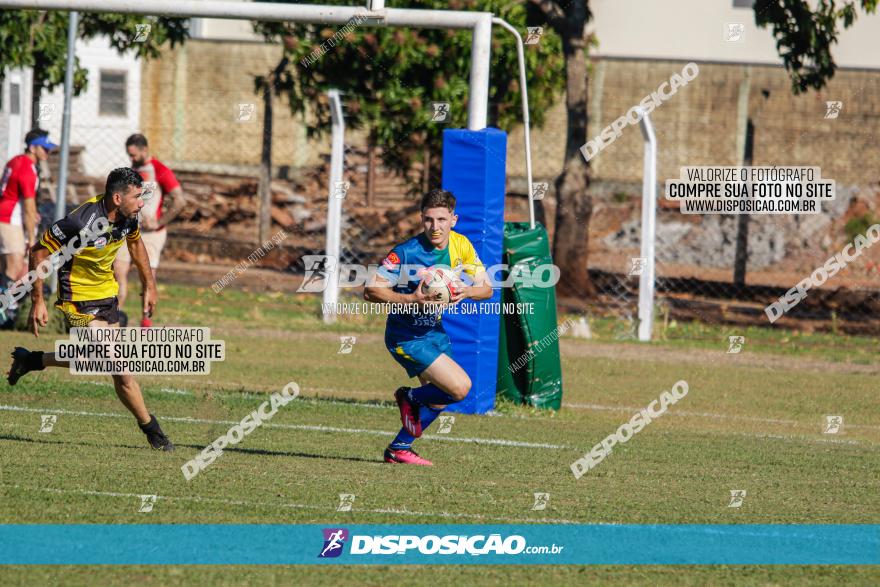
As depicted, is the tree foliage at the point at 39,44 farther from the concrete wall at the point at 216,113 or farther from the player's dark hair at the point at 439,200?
the concrete wall at the point at 216,113

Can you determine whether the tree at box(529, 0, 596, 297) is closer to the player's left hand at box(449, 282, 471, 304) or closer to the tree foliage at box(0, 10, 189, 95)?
the tree foliage at box(0, 10, 189, 95)

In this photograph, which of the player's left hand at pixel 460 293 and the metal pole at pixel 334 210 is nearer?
the player's left hand at pixel 460 293

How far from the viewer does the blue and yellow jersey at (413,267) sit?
9016 millimetres

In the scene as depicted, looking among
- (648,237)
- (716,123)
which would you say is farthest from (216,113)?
(648,237)

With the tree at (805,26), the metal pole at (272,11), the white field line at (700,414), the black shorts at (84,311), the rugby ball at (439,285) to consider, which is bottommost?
the white field line at (700,414)

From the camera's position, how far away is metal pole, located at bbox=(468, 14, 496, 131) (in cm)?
1214

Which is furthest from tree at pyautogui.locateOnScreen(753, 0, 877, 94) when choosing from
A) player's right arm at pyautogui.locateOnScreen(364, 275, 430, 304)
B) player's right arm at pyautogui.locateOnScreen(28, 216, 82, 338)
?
player's right arm at pyautogui.locateOnScreen(28, 216, 82, 338)

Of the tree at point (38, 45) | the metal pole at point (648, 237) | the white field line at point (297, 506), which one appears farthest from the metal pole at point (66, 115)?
the white field line at point (297, 506)

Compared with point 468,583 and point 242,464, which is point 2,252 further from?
point 468,583

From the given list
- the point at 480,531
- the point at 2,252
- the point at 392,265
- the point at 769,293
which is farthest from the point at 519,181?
the point at 480,531

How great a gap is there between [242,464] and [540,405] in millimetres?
4024

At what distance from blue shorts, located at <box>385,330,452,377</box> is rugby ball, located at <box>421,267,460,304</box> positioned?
369 millimetres

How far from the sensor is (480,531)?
724cm

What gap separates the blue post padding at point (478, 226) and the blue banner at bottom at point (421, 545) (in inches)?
179
